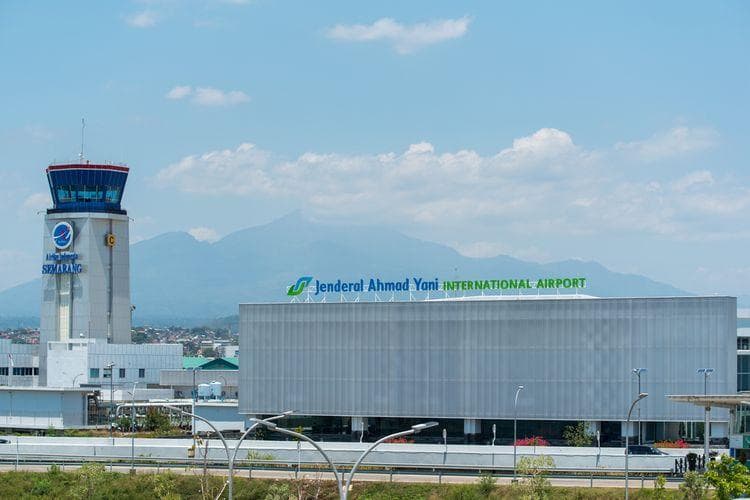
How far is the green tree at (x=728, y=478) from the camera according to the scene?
8256 centimetres

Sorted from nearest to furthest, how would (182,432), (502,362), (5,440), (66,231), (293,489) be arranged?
1. (293,489)
2. (5,440)
3. (502,362)
4. (182,432)
5. (66,231)

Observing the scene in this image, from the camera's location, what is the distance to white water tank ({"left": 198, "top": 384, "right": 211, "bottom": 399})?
19718 centimetres

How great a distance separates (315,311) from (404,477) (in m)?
50.7

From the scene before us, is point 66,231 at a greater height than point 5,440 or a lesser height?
greater

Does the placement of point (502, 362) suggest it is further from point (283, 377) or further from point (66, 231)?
point (66, 231)

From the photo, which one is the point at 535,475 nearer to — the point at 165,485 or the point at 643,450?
the point at 165,485

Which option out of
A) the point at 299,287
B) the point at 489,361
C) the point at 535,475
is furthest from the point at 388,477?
the point at 299,287

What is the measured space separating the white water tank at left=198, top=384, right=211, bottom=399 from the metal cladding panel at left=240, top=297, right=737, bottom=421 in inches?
1423

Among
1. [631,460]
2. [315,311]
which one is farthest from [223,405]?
[631,460]

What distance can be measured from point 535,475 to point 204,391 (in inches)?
4140

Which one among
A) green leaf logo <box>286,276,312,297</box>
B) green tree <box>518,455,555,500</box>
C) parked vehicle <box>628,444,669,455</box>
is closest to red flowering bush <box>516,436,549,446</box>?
parked vehicle <box>628,444,669,455</box>

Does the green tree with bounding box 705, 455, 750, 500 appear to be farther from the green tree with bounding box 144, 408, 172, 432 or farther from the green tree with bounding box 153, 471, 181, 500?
the green tree with bounding box 144, 408, 172, 432

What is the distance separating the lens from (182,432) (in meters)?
169

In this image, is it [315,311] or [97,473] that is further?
[315,311]
